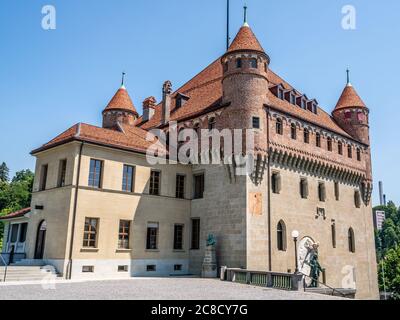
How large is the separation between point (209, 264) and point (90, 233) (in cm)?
780

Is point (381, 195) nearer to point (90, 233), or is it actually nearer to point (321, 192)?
point (321, 192)

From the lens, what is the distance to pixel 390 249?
6138cm

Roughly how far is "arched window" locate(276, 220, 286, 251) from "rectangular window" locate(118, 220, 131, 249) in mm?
10202

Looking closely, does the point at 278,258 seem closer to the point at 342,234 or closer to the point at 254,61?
the point at 342,234

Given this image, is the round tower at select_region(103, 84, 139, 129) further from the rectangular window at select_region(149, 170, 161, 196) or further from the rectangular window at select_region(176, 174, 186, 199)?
the rectangular window at select_region(149, 170, 161, 196)

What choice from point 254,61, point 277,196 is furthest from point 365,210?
point 254,61


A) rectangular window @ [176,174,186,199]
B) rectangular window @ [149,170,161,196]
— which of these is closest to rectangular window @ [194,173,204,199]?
rectangular window @ [176,174,186,199]

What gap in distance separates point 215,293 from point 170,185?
517 inches

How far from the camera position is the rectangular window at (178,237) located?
93.8 ft

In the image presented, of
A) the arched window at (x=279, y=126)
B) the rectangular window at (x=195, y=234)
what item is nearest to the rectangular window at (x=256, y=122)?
the arched window at (x=279, y=126)

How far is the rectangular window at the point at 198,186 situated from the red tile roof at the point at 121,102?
13592mm

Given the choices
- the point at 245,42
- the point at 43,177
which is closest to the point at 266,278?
the point at 43,177

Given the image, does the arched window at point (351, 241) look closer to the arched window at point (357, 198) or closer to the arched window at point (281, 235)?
the arched window at point (357, 198)

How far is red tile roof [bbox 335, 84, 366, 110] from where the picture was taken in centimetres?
3859
